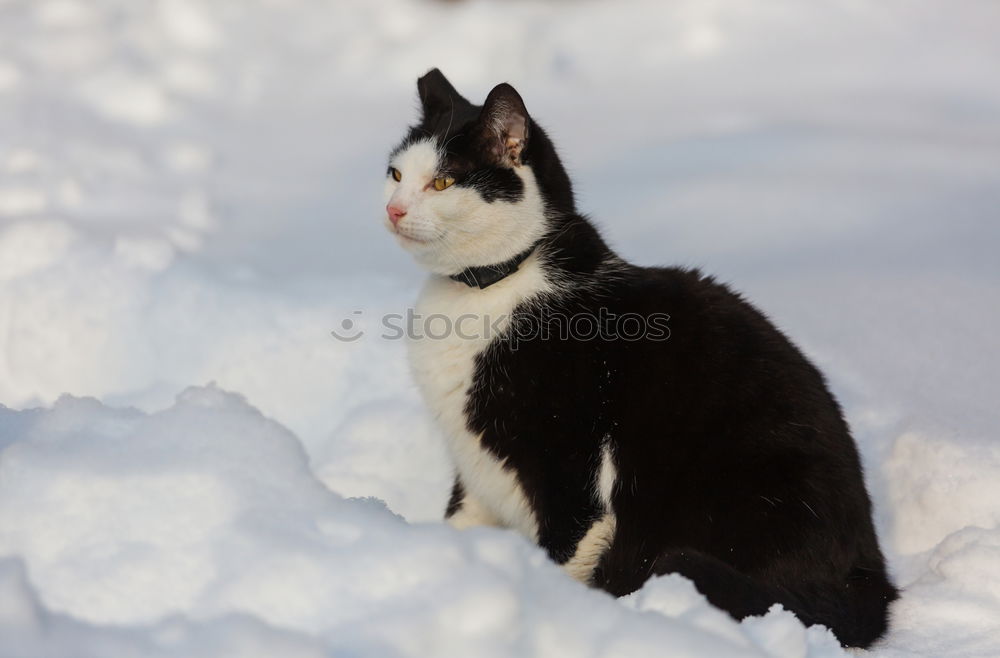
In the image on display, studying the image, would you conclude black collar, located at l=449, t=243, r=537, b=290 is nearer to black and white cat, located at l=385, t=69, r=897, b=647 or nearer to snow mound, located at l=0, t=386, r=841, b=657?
black and white cat, located at l=385, t=69, r=897, b=647

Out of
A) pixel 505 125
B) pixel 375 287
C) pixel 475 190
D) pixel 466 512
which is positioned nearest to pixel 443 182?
pixel 475 190

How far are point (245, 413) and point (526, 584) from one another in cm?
61

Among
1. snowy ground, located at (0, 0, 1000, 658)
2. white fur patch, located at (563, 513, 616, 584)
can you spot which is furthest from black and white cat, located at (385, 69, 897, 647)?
snowy ground, located at (0, 0, 1000, 658)

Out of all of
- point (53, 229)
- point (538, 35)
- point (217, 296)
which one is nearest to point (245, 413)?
point (217, 296)

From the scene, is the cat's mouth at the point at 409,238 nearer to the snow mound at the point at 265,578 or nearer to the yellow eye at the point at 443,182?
the yellow eye at the point at 443,182

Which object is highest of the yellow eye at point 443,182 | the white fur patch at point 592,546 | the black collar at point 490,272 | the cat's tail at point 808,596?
the yellow eye at point 443,182

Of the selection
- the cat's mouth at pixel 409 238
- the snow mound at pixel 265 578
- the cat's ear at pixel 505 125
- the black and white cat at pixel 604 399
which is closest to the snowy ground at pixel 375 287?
the snow mound at pixel 265 578

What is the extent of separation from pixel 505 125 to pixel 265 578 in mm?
1377

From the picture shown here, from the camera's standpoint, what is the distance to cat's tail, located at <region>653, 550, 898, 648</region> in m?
1.88

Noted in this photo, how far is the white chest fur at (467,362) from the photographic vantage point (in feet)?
8.03

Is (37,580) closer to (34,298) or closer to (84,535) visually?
(84,535)

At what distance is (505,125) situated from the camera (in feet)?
8.13

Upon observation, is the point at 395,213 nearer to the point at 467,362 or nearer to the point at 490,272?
the point at 490,272

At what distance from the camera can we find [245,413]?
181 centimetres
